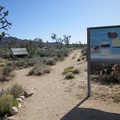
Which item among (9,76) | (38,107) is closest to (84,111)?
(38,107)

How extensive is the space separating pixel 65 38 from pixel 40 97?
78.5 metres

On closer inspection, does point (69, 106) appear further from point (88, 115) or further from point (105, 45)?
point (105, 45)

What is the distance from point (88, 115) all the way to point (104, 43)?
2.97m

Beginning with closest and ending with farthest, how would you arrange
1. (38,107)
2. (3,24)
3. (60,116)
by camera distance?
(60,116)
(38,107)
(3,24)

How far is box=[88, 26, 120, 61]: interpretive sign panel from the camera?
7750mm

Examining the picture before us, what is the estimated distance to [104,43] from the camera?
26.2 ft

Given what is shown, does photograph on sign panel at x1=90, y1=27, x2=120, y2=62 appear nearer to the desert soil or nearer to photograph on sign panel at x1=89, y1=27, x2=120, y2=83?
photograph on sign panel at x1=89, y1=27, x2=120, y2=83

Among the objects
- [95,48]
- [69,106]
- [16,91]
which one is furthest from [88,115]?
[16,91]

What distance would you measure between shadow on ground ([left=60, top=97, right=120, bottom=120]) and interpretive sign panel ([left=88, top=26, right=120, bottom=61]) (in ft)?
7.32

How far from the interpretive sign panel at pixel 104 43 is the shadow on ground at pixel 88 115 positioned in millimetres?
2232

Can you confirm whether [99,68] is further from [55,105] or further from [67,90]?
[55,105]

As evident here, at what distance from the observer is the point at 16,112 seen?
6.85 meters

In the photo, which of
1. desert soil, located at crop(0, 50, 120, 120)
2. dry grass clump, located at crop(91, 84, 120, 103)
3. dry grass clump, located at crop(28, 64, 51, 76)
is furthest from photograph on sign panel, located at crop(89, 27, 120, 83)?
dry grass clump, located at crop(28, 64, 51, 76)

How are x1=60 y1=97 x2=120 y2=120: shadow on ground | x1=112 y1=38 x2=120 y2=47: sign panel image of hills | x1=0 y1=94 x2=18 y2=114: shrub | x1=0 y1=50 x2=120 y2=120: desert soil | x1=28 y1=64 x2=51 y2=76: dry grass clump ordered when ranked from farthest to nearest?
x1=28 y1=64 x2=51 y2=76: dry grass clump → x1=112 y1=38 x2=120 y2=47: sign panel image of hills → x1=0 y1=94 x2=18 y2=114: shrub → x1=0 y1=50 x2=120 y2=120: desert soil → x1=60 y1=97 x2=120 y2=120: shadow on ground
